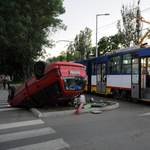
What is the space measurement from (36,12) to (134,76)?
17.6 meters

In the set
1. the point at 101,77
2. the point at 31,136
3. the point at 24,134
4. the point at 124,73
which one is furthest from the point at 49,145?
the point at 101,77

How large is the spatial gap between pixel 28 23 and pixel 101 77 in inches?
485

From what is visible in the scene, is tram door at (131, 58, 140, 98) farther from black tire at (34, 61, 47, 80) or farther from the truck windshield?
black tire at (34, 61, 47, 80)

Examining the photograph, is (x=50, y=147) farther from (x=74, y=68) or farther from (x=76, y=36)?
(x=76, y=36)

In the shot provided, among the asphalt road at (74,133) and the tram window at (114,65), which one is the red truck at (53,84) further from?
the tram window at (114,65)

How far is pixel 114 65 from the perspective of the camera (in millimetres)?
12258

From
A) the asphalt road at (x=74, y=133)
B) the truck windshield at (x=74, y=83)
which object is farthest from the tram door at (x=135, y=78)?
the truck windshield at (x=74, y=83)

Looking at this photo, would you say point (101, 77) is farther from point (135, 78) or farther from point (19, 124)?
point (19, 124)

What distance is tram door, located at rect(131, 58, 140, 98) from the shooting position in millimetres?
10012

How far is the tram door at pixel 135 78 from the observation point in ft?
32.8

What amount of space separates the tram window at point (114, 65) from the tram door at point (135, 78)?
1.52 m

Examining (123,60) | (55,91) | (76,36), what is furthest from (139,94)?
(76,36)

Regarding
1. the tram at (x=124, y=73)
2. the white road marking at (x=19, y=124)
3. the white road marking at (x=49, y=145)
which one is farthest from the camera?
the tram at (x=124, y=73)

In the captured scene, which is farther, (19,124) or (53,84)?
(53,84)
